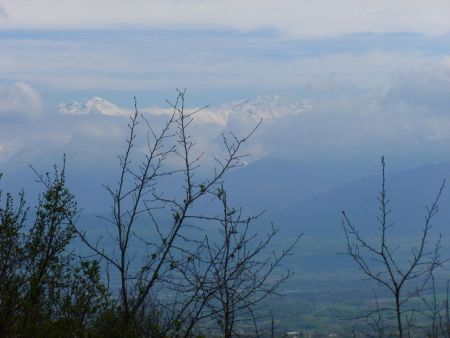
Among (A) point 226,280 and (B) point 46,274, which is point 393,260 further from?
(B) point 46,274

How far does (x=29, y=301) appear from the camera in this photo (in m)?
7.84

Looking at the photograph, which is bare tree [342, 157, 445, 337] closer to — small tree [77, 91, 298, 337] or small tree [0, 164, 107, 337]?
small tree [77, 91, 298, 337]

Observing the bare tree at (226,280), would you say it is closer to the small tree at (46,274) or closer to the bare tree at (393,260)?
the bare tree at (393,260)

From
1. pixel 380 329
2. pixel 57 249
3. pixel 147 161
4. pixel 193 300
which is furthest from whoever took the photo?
pixel 57 249

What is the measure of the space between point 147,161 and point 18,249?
1.65 m

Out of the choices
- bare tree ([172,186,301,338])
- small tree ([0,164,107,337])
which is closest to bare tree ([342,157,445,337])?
bare tree ([172,186,301,338])

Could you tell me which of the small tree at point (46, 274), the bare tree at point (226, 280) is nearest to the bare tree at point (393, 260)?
the bare tree at point (226, 280)

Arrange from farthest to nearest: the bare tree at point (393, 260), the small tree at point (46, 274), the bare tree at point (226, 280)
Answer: the small tree at point (46, 274) < the bare tree at point (226, 280) < the bare tree at point (393, 260)

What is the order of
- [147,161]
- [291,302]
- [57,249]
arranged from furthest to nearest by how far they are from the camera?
[291,302] → [57,249] → [147,161]

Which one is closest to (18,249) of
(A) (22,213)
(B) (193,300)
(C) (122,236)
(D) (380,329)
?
(A) (22,213)

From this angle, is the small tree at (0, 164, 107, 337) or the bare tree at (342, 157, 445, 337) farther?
the small tree at (0, 164, 107, 337)

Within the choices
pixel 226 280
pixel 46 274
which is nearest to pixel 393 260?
pixel 226 280

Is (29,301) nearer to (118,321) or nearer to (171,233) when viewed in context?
(118,321)

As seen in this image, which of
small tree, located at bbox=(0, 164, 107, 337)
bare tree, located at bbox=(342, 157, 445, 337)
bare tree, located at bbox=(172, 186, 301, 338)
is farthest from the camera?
small tree, located at bbox=(0, 164, 107, 337)
